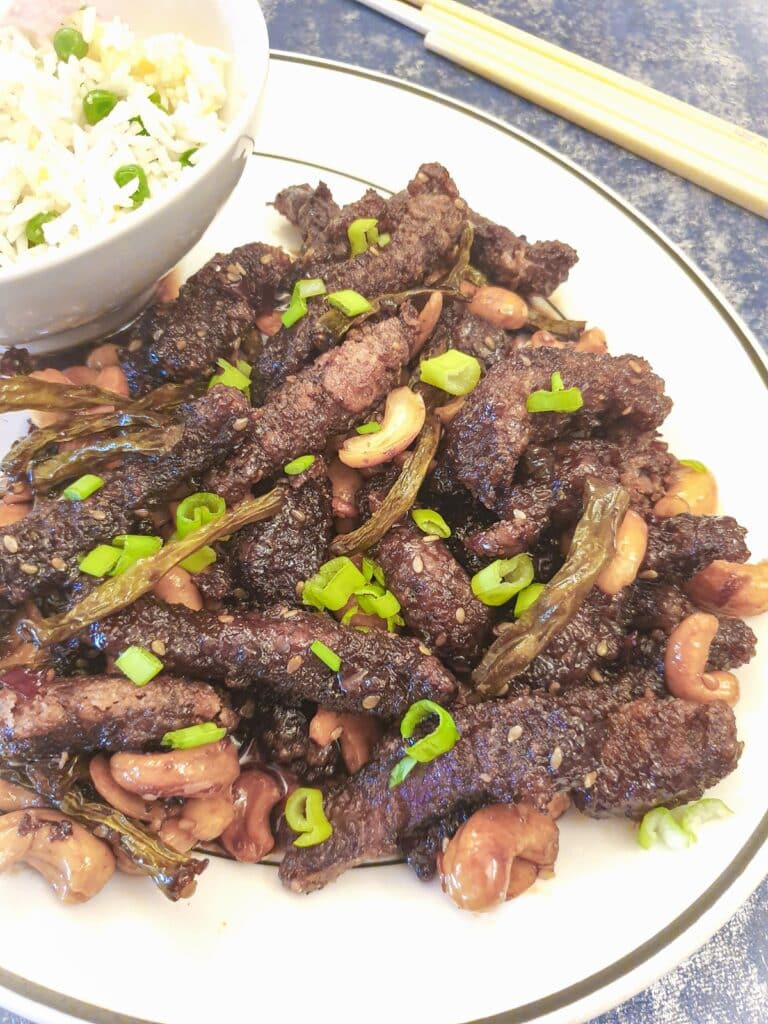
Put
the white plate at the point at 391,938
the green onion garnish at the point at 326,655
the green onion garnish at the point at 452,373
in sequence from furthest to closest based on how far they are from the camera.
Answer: the green onion garnish at the point at 452,373 → the green onion garnish at the point at 326,655 → the white plate at the point at 391,938

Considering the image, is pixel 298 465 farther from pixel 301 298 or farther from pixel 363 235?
pixel 363 235

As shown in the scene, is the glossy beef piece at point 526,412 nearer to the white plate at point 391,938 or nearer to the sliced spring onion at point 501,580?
the sliced spring onion at point 501,580

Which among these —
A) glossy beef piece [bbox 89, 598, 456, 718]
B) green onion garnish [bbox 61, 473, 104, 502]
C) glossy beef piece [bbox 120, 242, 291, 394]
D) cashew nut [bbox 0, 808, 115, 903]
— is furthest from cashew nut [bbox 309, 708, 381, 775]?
glossy beef piece [bbox 120, 242, 291, 394]

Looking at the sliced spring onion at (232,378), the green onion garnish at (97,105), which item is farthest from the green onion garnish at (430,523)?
the green onion garnish at (97,105)

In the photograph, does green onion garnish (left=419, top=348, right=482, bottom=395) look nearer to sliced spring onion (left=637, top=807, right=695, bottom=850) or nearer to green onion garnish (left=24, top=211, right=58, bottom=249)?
green onion garnish (left=24, top=211, right=58, bottom=249)

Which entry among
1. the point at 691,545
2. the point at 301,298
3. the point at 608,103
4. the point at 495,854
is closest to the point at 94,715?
the point at 495,854

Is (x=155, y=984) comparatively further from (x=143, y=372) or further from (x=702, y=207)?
(x=702, y=207)
